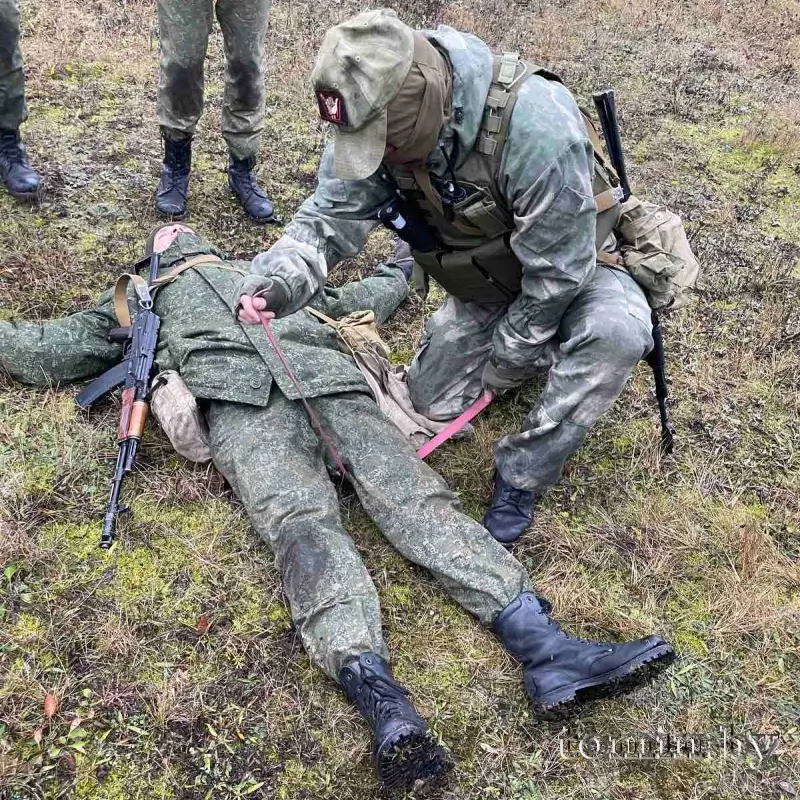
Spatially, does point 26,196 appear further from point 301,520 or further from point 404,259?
point 301,520

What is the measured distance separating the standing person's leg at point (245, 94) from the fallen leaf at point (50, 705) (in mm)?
3945

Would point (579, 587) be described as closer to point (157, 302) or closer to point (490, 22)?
point (157, 302)

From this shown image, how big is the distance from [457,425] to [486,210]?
1.26 metres

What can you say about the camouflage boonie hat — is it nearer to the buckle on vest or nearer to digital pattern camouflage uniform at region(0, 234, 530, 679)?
the buckle on vest

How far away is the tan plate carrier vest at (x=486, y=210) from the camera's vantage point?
312 centimetres

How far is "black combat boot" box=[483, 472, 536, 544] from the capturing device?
11.8ft

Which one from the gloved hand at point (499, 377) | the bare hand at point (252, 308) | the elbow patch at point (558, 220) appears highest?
the elbow patch at point (558, 220)

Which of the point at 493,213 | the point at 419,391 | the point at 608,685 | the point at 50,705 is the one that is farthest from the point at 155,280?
the point at 608,685

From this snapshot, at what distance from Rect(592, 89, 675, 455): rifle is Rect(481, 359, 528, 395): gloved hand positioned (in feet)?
2.32

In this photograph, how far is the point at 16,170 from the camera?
546 centimetres

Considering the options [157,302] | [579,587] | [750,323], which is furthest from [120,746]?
[750,323]

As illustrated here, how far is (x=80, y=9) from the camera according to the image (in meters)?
8.36

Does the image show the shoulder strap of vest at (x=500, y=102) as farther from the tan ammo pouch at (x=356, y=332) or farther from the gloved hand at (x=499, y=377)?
the tan ammo pouch at (x=356, y=332)

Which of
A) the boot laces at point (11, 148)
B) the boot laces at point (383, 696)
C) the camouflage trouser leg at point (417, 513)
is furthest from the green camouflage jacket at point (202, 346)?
the boot laces at point (11, 148)
